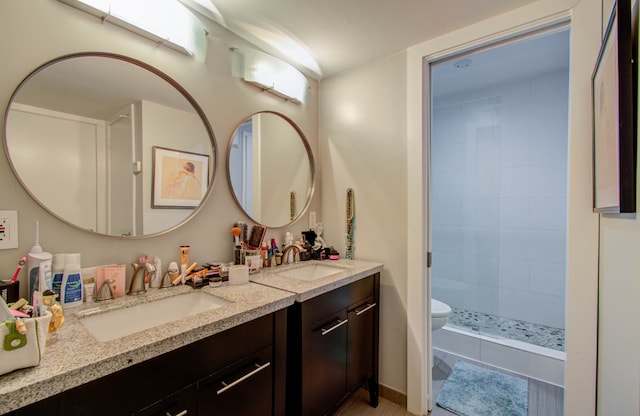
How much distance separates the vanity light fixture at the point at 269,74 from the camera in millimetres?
1706

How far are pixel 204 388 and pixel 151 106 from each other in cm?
123

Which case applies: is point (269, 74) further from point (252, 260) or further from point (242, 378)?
point (242, 378)

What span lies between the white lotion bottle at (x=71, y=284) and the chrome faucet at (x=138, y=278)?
174 millimetres

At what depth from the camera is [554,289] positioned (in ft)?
8.23

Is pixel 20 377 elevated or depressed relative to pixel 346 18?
depressed

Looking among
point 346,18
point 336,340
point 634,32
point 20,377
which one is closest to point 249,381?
point 336,340

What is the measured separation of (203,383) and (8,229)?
86cm

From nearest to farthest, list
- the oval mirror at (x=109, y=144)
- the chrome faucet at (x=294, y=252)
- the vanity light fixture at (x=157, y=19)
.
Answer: the oval mirror at (x=109, y=144) < the vanity light fixture at (x=157, y=19) < the chrome faucet at (x=294, y=252)

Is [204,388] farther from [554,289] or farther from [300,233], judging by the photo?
[554,289]

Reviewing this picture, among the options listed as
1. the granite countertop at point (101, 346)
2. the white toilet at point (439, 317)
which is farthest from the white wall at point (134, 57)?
the white toilet at point (439, 317)

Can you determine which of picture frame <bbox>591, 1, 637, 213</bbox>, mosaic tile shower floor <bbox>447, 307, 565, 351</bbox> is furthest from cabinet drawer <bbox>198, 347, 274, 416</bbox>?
mosaic tile shower floor <bbox>447, 307, 565, 351</bbox>

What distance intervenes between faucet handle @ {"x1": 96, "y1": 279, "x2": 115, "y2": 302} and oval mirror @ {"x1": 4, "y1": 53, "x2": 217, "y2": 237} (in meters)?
0.21

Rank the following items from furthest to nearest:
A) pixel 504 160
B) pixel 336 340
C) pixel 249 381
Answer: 1. pixel 504 160
2. pixel 336 340
3. pixel 249 381

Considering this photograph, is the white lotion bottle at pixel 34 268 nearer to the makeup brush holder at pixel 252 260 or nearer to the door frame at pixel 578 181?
the makeup brush holder at pixel 252 260
